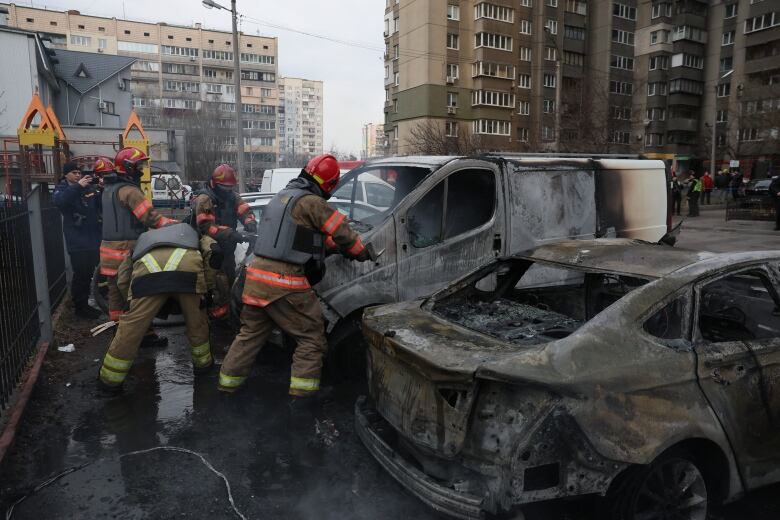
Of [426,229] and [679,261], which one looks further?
[426,229]

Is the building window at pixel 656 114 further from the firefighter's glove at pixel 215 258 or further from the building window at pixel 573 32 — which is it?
the firefighter's glove at pixel 215 258

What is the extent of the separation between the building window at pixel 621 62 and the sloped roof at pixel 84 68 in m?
40.5

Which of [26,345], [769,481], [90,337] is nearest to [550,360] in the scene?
[769,481]

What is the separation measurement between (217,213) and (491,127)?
143 feet

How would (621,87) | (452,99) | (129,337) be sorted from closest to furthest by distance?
1. (129,337)
2. (452,99)
3. (621,87)

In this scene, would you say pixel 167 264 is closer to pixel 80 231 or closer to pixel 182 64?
pixel 80 231

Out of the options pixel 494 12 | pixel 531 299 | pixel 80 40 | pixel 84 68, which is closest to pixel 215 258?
pixel 531 299

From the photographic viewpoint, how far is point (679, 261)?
3.16 metres

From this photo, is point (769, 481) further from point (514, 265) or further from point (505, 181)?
point (505, 181)

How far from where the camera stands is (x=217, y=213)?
22.6ft

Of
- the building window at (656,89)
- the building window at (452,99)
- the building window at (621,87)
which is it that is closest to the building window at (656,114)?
the building window at (656,89)

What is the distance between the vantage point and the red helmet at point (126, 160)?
19.2 ft

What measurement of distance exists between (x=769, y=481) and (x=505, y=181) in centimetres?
311

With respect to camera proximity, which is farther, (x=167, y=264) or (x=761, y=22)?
(x=761, y=22)
